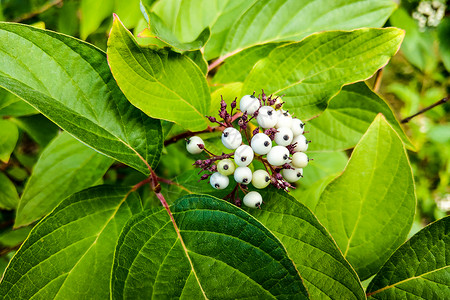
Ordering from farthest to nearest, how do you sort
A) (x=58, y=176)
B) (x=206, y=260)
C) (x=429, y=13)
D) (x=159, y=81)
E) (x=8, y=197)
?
1. (x=429, y=13)
2. (x=8, y=197)
3. (x=58, y=176)
4. (x=159, y=81)
5. (x=206, y=260)

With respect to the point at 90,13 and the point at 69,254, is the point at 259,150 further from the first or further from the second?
the point at 90,13

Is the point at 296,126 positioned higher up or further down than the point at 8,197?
higher up

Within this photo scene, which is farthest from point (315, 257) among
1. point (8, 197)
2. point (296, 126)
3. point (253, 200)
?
point (8, 197)

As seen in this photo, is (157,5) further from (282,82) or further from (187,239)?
(187,239)

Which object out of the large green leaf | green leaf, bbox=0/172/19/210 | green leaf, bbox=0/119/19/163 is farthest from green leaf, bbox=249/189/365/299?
green leaf, bbox=0/172/19/210

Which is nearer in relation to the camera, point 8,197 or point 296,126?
point 296,126

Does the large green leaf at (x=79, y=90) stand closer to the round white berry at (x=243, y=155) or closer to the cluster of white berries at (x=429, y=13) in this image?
the round white berry at (x=243, y=155)

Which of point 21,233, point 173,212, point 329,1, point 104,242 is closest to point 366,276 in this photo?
point 173,212
